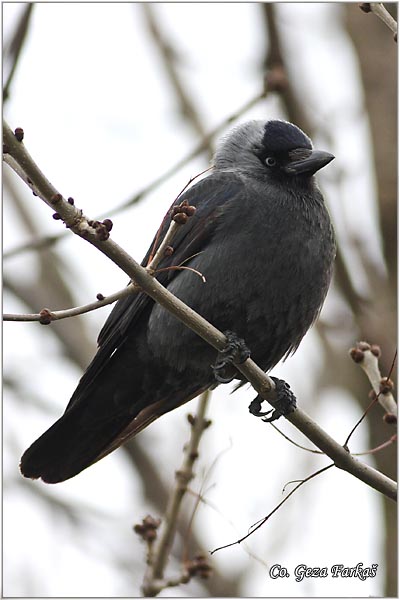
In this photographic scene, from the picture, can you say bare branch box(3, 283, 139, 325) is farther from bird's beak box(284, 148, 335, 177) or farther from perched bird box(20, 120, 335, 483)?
bird's beak box(284, 148, 335, 177)

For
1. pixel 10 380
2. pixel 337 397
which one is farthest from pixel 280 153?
pixel 10 380

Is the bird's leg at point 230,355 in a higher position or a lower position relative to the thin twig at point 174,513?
higher

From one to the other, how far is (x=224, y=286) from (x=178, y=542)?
4785 mm

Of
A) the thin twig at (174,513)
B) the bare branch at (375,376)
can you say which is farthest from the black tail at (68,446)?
the bare branch at (375,376)

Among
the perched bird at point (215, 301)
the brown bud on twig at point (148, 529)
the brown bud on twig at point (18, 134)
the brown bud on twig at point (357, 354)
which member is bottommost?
the brown bud on twig at point (148, 529)

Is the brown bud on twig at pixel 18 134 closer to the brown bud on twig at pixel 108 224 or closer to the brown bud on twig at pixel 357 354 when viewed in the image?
the brown bud on twig at pixel 108 224

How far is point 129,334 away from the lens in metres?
5.49

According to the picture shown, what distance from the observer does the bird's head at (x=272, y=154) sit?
224 inches

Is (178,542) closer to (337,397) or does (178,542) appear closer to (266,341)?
(337,397)

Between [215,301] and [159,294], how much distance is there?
129cm

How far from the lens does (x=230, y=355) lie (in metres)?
4.73

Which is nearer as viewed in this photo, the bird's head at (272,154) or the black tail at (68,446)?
the black tail at (68,446)

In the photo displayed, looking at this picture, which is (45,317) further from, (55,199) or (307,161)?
(307,161)

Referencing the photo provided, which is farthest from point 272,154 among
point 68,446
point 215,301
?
point 68,446
